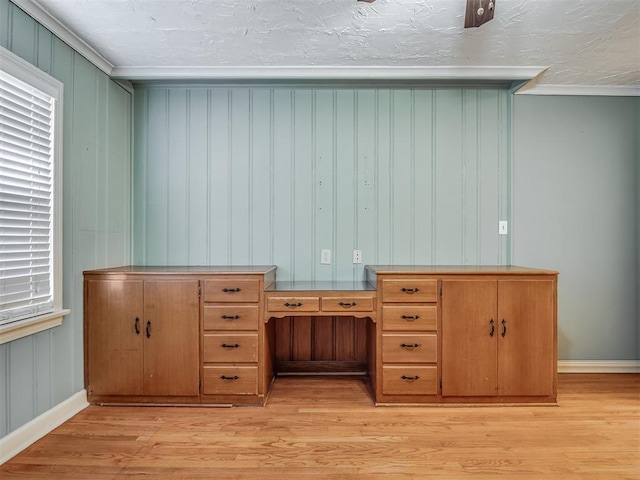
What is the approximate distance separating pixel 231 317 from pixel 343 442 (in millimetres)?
1038

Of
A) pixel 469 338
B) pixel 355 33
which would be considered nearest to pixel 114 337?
pixel 469 338

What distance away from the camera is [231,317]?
2424 mm

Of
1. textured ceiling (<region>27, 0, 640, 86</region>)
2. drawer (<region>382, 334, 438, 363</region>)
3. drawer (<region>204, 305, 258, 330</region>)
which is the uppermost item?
textured ceiling (<region>27, 0, 640, 86</region>)

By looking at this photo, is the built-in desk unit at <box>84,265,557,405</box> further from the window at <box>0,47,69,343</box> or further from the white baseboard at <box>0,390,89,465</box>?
the window at <box>0,47,69,343</box>

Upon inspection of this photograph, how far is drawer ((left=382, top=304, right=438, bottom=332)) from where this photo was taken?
242cm

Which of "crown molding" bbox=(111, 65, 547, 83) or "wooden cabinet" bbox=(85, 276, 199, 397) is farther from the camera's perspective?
"crown molding" bbox=(111, 65, 547, 83)

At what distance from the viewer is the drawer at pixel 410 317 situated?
7.95 ft

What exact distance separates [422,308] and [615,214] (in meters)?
2.06

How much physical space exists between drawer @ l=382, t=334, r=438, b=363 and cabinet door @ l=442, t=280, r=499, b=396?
0.25 feet

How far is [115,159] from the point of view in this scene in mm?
2781

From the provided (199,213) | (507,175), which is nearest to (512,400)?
(507,175)

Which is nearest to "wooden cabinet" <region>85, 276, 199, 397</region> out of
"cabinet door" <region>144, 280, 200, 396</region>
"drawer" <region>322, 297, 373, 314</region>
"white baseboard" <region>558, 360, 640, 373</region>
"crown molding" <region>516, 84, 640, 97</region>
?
"cabinet door" <region>144, 280, 200, 396</region>

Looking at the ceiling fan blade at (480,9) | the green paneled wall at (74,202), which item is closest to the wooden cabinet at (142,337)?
the green paneled wall at (74,202)

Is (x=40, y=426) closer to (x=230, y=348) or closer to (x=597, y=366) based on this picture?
(x=230, y=348)
